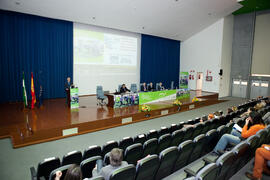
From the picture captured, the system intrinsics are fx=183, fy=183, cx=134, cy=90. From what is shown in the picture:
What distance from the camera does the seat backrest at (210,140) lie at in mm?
3501

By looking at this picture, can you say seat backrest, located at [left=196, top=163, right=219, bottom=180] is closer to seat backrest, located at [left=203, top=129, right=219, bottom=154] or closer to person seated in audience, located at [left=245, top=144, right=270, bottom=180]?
person seated in audience, located at [left=245, top=144, right=270, bottom=180]

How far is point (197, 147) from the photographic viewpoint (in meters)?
3.29

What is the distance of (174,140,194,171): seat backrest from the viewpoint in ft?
9.60

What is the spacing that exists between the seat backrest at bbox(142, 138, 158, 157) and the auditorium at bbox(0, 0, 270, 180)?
0.7 inches

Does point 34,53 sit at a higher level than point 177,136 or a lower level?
higher

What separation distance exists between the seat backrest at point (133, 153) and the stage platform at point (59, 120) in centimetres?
291

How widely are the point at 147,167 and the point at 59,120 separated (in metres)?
4.26

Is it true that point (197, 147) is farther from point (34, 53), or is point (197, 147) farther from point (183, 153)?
point (34, 53)

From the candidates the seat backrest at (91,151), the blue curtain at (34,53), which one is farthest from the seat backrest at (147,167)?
the blue curtain at (34,53)

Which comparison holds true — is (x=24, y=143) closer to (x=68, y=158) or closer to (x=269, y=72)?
(x=68, y=158)

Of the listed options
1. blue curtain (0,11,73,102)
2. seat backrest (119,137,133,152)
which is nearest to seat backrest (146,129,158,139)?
seat backrest (119,137,133,152)

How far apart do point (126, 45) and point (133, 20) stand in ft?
6.48

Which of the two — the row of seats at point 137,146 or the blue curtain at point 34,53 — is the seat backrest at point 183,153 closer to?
the row of seats at point 137,146

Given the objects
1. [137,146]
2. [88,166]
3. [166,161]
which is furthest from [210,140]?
[88,166]
